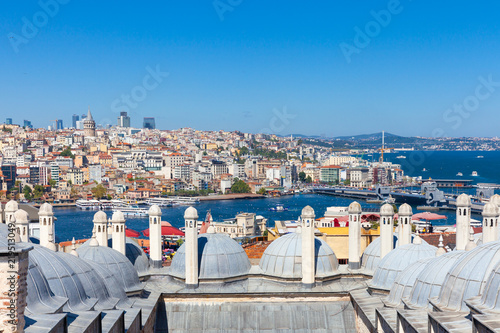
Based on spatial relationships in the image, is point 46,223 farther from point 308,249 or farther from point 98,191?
point 98,191

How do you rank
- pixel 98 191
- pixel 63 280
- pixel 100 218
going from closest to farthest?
pixel 63 280 → pixel 100 218 → pixel 98 191

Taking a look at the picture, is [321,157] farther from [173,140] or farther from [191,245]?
[191,245]

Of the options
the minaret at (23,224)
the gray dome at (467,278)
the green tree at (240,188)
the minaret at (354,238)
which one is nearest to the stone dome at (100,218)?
the minaret at (23,224)

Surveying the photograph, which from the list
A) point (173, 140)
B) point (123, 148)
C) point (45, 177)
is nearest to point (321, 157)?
point (173, 140)

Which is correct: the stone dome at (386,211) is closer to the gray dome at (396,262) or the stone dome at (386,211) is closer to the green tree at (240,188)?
the gray dome at (396,262)

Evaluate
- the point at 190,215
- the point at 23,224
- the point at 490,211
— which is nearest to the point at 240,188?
the point at 190,215

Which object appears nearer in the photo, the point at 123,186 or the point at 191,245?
the point at 191,245
